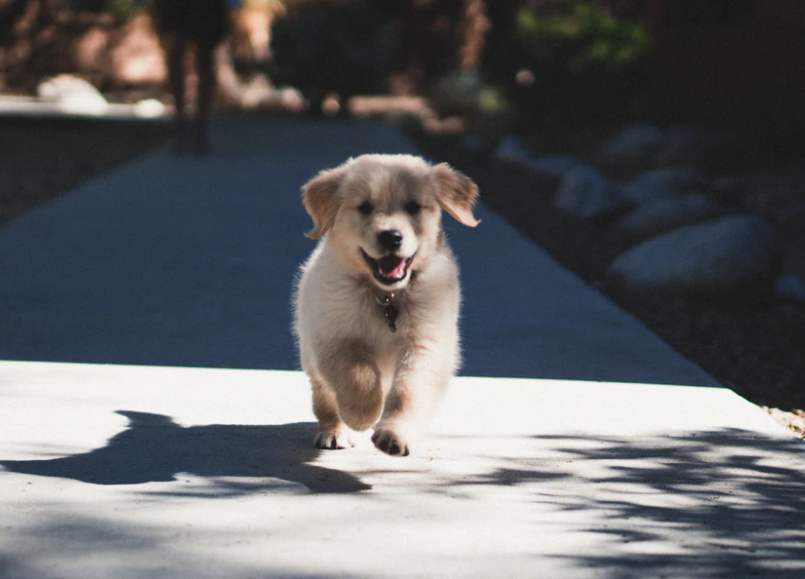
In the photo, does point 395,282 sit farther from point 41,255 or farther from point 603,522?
point 41,255

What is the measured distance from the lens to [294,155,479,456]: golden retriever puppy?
425 cm

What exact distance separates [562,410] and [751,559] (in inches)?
70.1

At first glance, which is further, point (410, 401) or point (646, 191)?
point (646, 191)

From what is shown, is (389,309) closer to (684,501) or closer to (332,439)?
(332,439)

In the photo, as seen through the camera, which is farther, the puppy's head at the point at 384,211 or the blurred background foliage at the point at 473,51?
the blurred background foliage at the point at 473,51

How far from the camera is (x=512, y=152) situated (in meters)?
18.0

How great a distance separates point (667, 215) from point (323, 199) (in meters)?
7.11

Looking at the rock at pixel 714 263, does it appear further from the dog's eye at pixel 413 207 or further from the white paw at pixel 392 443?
the white paw at pixel 392 443

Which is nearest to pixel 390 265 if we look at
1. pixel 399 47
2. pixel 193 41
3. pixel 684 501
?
pixel 684 501

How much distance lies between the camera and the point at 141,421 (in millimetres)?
4898

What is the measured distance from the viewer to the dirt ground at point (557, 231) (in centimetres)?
643

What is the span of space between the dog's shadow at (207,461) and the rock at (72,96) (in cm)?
2257

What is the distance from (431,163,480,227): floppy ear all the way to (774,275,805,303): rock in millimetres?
4042

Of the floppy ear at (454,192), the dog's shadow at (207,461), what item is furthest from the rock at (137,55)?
the floppy ear at (454,192)
